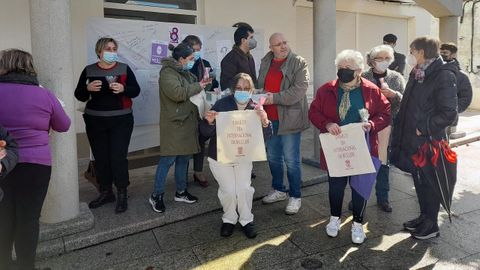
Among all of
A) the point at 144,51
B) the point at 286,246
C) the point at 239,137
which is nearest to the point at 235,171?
the point at 239,137

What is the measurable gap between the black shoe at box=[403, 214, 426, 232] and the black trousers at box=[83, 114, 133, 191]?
110 inches

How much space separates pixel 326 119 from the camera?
346cm

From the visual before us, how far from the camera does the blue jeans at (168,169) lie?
154 inches

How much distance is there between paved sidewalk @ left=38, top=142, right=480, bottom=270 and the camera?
315 centimetres

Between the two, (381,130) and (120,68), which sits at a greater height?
(120,68)

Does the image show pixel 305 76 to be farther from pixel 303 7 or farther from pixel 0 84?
pixel 303 7

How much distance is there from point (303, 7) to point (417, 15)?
3877mm

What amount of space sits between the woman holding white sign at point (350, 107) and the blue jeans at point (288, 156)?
1.83 feet

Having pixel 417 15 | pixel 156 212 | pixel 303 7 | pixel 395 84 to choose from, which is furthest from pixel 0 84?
pixel 417 15

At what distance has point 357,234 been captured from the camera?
3.45 metres

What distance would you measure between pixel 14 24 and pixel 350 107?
452 cm

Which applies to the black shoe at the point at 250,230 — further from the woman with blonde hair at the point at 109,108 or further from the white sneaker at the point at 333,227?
the woman with blonde hair at the point at 109,108

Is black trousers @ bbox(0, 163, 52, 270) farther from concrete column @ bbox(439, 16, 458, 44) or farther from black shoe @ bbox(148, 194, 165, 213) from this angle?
concrete column @ bbox(439, 16, 458, 44)

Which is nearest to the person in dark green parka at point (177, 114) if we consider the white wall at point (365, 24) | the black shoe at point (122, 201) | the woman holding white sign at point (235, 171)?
the black shoe at point (122, 201)
